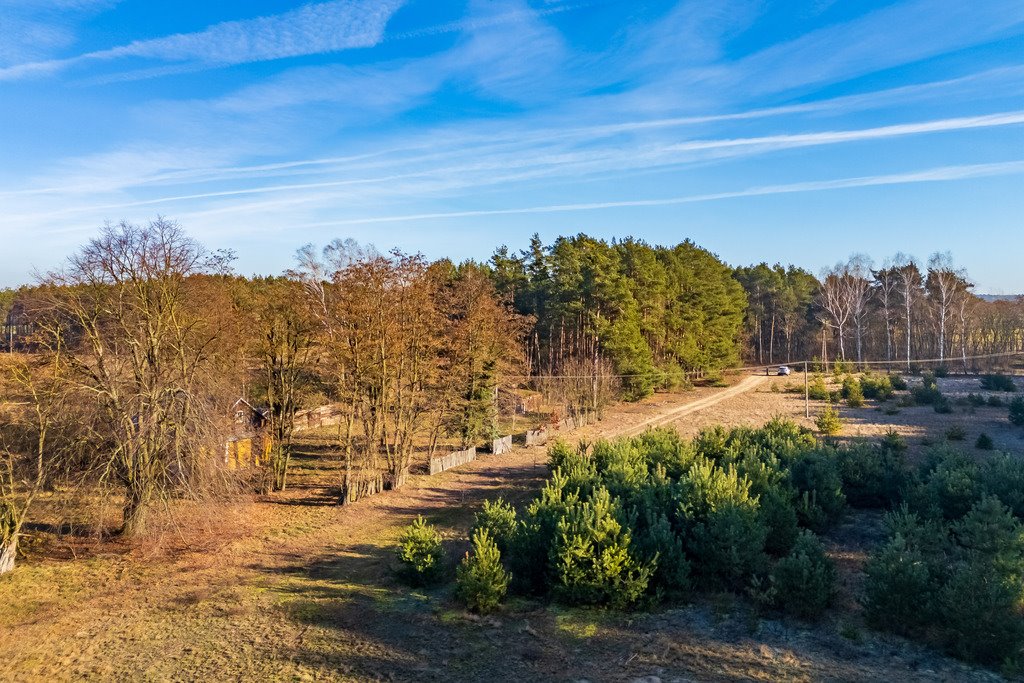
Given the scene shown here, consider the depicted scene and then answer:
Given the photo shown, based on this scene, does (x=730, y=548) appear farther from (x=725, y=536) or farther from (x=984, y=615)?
(x=984, y=615)

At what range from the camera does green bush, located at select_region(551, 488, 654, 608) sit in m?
11.3

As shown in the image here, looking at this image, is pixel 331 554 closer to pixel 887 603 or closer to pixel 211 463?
pixel 211 463

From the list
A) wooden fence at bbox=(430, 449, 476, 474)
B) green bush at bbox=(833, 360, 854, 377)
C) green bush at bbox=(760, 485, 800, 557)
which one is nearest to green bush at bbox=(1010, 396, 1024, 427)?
green bush at bbox=(760, 485, 800, 557)

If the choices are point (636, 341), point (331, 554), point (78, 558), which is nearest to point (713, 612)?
point (331, 554)

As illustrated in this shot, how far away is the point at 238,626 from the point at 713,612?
849 cm

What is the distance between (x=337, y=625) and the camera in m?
11.8

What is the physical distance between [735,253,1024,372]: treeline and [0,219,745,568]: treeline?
32.2 metres

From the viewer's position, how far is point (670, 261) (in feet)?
166

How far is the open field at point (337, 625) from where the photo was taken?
31.2 feet

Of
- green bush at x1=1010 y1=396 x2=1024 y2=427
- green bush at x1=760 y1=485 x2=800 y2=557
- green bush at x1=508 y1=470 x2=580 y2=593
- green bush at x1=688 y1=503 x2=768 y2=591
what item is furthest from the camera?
green bush at x1=1010 y1=396 x2=1024 y2=427

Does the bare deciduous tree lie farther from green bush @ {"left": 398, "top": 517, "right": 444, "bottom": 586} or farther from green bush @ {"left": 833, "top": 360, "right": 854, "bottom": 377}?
green bush @ {"left": 833, "top": 360, "right": 854, "bottom": 377}

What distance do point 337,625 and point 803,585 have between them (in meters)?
7.97

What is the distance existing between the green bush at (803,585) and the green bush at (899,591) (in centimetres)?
66

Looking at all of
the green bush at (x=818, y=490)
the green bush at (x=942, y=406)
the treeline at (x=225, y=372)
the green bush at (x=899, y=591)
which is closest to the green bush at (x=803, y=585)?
Result: the green bush at (x=899, y=591)
